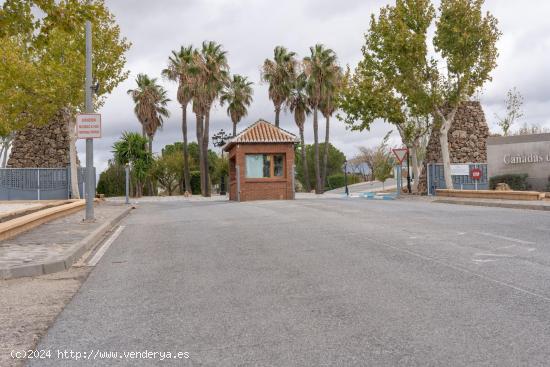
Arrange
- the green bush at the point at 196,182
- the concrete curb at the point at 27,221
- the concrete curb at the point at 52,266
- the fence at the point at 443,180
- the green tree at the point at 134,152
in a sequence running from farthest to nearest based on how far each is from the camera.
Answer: the green bush at the point at 196,182
the green tree at the point at 134,152
the fence at the point at 443,180
the concrete curb at the point at 27,221
the concrete curb at the point at 52,266

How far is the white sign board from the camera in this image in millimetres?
36969

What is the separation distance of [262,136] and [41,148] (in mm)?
14434

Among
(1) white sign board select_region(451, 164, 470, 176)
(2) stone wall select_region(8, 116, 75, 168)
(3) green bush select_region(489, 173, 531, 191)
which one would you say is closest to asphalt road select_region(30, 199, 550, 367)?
(3) green bush select_region(489, 173, 531, 191)

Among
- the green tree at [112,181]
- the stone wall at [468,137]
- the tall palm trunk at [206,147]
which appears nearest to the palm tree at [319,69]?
the tall palm trunk at [206,147]

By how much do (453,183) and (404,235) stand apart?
1083 inches

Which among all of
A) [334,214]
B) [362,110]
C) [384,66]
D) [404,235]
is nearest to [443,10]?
[384,66]

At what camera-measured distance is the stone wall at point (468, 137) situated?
41094 millimetres

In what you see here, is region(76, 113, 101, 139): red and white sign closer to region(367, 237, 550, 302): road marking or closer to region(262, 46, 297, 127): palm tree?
region(367, 237, 550, 302): road marking

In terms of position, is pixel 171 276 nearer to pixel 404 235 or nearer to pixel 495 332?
pixel 495 332

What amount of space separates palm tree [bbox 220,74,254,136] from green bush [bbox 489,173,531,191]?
33.5 meters

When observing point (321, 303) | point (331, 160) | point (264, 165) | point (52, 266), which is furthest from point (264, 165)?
point (331, 160)

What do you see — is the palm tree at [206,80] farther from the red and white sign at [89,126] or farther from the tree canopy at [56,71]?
the red and white sign at [89,126]

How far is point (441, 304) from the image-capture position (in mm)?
5691

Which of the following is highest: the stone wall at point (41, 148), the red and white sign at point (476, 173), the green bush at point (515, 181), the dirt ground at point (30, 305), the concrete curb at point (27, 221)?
the stone wall at point (41, 148)
